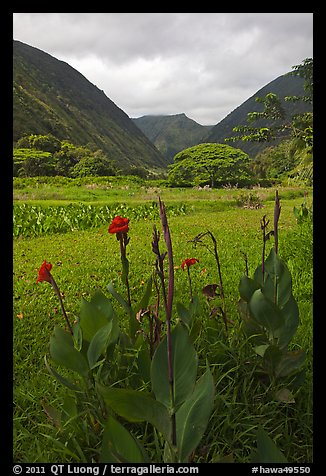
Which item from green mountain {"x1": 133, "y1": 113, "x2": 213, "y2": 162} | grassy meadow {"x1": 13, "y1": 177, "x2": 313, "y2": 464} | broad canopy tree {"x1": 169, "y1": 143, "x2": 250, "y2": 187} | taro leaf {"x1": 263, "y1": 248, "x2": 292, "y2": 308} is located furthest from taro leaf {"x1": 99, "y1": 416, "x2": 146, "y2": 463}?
broad canopy tree {"x1": 169, "y1": 143, "x2": 250, "y2": 187}

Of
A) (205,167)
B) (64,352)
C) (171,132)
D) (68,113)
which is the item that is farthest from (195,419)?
(68,113)

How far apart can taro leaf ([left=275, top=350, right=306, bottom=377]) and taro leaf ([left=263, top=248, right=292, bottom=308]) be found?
15 cm

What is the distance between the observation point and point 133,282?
9.21ft

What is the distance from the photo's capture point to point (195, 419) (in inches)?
30.0

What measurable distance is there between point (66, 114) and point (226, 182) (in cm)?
3407

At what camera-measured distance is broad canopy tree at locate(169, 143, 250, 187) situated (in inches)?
565

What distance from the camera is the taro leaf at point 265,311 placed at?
1099mm

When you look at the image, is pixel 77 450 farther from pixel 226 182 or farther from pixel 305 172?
pixel 226 182

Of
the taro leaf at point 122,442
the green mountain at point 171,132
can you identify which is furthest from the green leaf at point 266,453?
the green mountain at point 171,132

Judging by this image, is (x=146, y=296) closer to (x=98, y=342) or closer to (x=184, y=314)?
(x=184, y=314)

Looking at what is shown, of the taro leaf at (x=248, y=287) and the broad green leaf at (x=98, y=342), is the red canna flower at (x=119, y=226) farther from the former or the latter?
the taro leaf at (x=248, y=287)

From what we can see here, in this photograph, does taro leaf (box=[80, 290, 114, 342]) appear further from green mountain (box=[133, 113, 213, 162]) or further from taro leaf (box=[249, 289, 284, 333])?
green mountain (box=[133, 113, 213, 162])

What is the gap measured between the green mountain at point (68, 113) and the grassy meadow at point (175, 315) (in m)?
25.4
